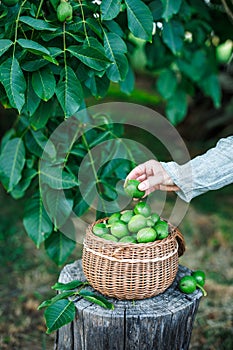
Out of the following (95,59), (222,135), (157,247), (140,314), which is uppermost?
(95,59)

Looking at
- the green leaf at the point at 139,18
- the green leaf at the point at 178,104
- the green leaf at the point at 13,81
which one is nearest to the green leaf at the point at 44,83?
the green leaf at the point at 13,81

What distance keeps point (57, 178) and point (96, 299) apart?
0.67m

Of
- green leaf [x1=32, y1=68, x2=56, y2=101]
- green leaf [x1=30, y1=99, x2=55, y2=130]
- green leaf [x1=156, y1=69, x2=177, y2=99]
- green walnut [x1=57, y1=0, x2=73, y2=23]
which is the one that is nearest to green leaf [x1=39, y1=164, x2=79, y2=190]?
green leaf [x1=30, y1=99, x2=55, y2=130]

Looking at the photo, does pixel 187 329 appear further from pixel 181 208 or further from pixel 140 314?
pixel 181 208

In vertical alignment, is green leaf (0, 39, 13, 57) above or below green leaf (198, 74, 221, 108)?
above

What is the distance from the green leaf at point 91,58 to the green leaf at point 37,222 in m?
0.81

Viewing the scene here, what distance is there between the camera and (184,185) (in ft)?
6.02

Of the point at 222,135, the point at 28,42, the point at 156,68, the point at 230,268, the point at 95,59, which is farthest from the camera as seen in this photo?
the point at 222,135

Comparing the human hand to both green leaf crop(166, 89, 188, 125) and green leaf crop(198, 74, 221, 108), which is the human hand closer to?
green leaf crop(166, 89, 188, 125)

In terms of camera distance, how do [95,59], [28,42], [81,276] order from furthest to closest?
[81,276] → [95,59] → [28,42]

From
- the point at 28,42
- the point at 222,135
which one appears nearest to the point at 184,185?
the point at 28,42

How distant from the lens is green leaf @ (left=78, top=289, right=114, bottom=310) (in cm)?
177

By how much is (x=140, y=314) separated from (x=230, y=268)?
216 centimetres

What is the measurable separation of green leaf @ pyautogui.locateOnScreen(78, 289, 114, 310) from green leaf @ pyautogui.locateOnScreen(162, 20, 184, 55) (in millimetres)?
1273
